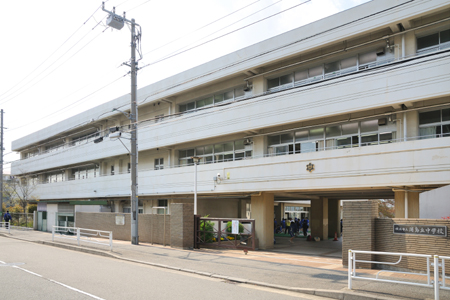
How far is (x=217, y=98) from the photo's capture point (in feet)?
91.1

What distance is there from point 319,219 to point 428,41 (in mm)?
17053

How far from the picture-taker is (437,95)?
16297 millimetres

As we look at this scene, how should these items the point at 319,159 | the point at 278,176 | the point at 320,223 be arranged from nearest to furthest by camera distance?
the point at 319,159 < the point at 278,176 < the point at 320,223

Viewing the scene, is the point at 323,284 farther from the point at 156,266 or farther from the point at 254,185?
the point at 254,185

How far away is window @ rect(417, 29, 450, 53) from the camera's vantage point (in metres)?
17.6

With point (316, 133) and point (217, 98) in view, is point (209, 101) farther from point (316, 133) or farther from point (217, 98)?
point (316, 133)

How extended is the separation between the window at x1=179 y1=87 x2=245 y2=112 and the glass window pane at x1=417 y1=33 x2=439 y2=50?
10.9 metres

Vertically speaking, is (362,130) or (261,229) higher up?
(362,130)

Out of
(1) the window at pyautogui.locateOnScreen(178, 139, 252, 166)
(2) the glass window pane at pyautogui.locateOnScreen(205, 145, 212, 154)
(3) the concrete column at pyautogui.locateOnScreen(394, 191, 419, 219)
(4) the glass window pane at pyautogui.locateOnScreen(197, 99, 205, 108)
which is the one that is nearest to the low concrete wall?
(3) the concrete column at pyautogui.locateOnScreen(394, 191, 419, 219)

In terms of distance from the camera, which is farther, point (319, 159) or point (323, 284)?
point (319, 159)

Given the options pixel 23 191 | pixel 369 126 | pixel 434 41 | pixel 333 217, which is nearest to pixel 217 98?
pixel 369 126

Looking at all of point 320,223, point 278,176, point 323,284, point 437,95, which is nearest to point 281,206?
point 320,223

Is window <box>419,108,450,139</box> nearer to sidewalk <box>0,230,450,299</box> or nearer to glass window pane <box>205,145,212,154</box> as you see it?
sidewalk <box>0,230,450,299</box>

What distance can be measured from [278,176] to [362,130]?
196 inches
